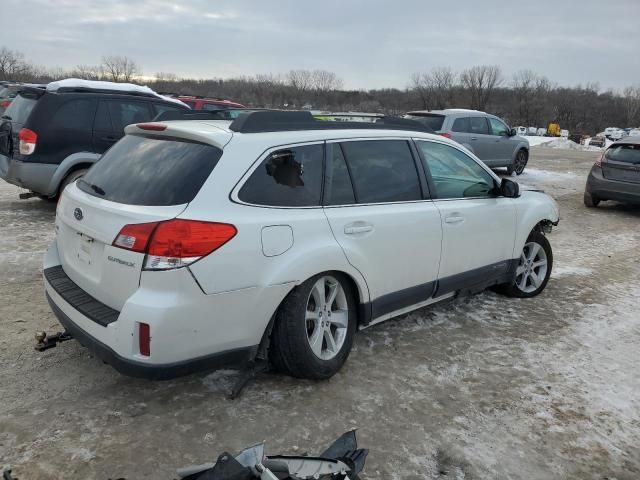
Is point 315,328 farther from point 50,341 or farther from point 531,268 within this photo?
point 531,268

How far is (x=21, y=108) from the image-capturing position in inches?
297

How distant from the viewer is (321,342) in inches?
135

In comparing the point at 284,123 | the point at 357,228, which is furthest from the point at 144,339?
the point at 284,123

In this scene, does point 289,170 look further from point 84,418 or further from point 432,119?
point 432,119

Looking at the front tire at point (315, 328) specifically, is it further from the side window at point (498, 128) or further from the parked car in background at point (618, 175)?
the side window at point (498, 128)

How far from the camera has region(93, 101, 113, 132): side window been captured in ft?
25.0

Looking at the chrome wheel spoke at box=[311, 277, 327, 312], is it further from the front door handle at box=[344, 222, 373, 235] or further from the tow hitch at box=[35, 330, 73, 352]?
the tow hitch at box=[35, 330, 73, 352]

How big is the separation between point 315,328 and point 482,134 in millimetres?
11944

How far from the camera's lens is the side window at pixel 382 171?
361cm

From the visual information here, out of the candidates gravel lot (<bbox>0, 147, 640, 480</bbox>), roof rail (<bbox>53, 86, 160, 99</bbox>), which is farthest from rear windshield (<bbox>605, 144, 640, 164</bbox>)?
roof rail (<bbox>53, 86, 160, 99</bbox>)

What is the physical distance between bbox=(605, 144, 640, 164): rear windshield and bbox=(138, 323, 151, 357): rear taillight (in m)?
10.1

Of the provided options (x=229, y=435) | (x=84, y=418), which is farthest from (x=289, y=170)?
(x=84, y=418)

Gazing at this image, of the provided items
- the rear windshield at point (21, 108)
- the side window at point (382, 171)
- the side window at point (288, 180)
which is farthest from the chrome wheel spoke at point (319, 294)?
the rear windshield at point (21, 108)

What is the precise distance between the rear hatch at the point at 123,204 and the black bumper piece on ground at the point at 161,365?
0.23m
